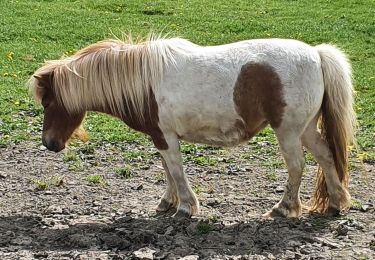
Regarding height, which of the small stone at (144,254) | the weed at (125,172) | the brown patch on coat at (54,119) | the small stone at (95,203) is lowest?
the weed at (125,172)

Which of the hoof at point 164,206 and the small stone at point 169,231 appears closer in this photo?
the small stone at point 169,231

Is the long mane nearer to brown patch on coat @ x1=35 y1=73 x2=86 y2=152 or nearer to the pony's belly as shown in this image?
brown patch on coat @ x1=35 y1=73 x2=86 y2=152

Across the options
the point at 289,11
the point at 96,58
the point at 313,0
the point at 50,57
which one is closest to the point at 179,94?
the point at 96,58

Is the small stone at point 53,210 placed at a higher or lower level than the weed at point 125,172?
higher

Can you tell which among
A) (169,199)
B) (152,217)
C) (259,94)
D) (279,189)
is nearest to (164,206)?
(169,199)

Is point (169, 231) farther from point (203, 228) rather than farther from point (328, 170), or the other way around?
point (328, 170)

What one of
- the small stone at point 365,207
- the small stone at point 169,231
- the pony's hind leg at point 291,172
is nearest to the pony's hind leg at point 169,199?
the small stone at point 169,231

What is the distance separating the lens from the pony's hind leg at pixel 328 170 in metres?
7.70

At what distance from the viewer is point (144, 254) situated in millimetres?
6262

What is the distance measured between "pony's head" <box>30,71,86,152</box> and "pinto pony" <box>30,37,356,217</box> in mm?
12

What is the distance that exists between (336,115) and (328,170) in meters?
0.61

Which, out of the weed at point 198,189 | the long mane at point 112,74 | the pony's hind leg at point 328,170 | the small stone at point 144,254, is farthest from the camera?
the weed at point 198,189

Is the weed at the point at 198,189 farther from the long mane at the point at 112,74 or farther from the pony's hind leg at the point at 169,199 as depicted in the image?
the long mane at the point at 112,74

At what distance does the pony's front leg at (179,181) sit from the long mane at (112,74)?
0.47 metres
